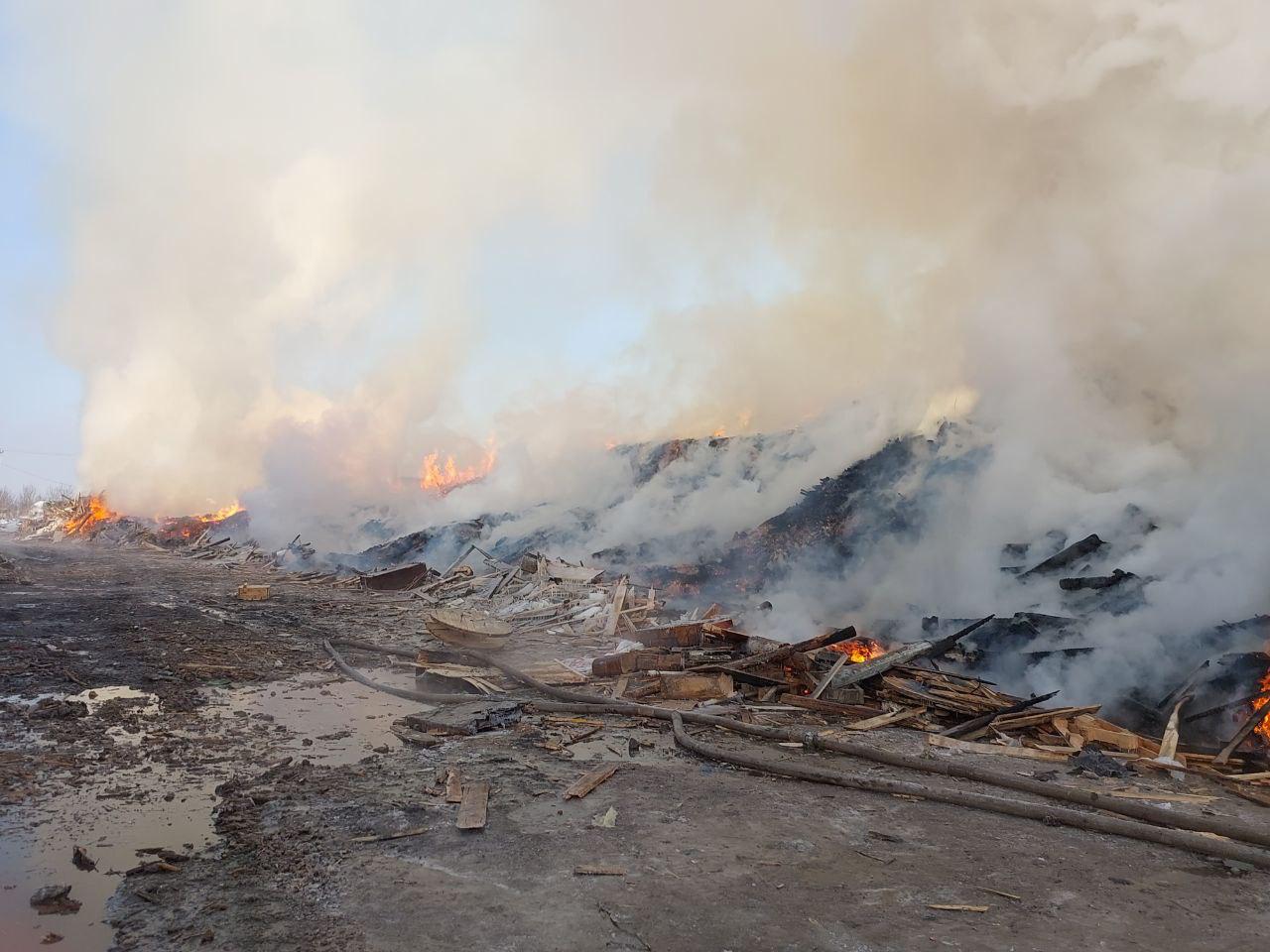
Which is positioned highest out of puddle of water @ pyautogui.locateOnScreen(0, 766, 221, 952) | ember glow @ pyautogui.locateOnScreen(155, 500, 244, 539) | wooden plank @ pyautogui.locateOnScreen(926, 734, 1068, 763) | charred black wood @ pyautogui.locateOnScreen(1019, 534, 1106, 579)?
ember glow @ pyautogui.locateOnScreen(155, 500, 244, 539)

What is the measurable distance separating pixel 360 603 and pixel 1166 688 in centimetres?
1791

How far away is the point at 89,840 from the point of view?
4789 millimetres

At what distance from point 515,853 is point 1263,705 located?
853cm

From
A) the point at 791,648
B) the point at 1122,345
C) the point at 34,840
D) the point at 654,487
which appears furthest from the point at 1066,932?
the point at 654,487

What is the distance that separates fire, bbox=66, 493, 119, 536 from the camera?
45.3 m

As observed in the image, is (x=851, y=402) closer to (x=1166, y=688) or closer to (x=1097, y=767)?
(x=1166, y=688)

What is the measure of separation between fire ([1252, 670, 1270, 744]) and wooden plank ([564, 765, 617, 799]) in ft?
24.3

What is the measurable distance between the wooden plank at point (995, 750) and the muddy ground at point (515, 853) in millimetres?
287

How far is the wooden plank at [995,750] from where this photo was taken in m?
7.50

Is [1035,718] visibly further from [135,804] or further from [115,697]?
[115,697]

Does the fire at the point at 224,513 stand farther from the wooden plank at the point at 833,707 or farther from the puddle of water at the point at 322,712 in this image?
the wooden plank at the point at 833,707

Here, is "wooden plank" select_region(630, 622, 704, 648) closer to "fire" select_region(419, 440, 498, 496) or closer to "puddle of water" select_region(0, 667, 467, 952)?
"puddle of water" select_region(0, 667, 467, 952)

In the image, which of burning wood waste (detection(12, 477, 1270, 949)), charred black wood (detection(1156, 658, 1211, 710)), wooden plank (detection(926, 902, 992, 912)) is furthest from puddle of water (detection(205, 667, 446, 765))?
charred black wood (detection(1156, 658, 1211, 710))

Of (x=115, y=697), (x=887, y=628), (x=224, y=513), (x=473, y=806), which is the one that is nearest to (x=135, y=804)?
(x=473, y=806)
